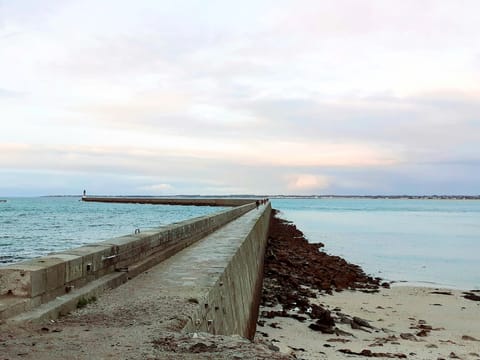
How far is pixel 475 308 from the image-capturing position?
1378cm

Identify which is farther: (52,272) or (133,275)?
(133,275)

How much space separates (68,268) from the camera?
564cm

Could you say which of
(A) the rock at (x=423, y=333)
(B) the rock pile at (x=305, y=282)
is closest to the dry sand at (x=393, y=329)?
(A) the rock at (x=423, y=333)

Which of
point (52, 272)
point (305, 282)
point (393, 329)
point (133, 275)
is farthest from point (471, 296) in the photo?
point (52, 272)

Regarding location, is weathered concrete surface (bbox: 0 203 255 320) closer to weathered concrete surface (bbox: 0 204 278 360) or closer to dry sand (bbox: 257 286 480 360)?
weathered concrete surface (bbox: 0 204 278 360)

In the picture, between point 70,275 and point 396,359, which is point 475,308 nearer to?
point 396,359

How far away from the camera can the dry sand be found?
9.17m

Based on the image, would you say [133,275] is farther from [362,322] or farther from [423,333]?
[423,333]

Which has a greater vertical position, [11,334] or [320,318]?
[11,334]

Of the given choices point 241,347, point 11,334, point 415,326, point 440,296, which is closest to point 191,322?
point 241,347

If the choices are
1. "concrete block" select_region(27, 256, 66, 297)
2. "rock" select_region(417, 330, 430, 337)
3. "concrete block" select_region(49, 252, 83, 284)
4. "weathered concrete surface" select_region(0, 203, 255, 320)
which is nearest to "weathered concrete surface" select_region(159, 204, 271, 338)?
"weathered concrete surface" select_region(0, 203, 255, 320)

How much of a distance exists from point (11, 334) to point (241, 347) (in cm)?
181

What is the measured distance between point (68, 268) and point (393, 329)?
7644 millimetres

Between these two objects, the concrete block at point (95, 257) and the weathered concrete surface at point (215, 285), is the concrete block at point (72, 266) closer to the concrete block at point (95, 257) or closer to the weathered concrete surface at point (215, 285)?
the concrete block at point (95, 257)
